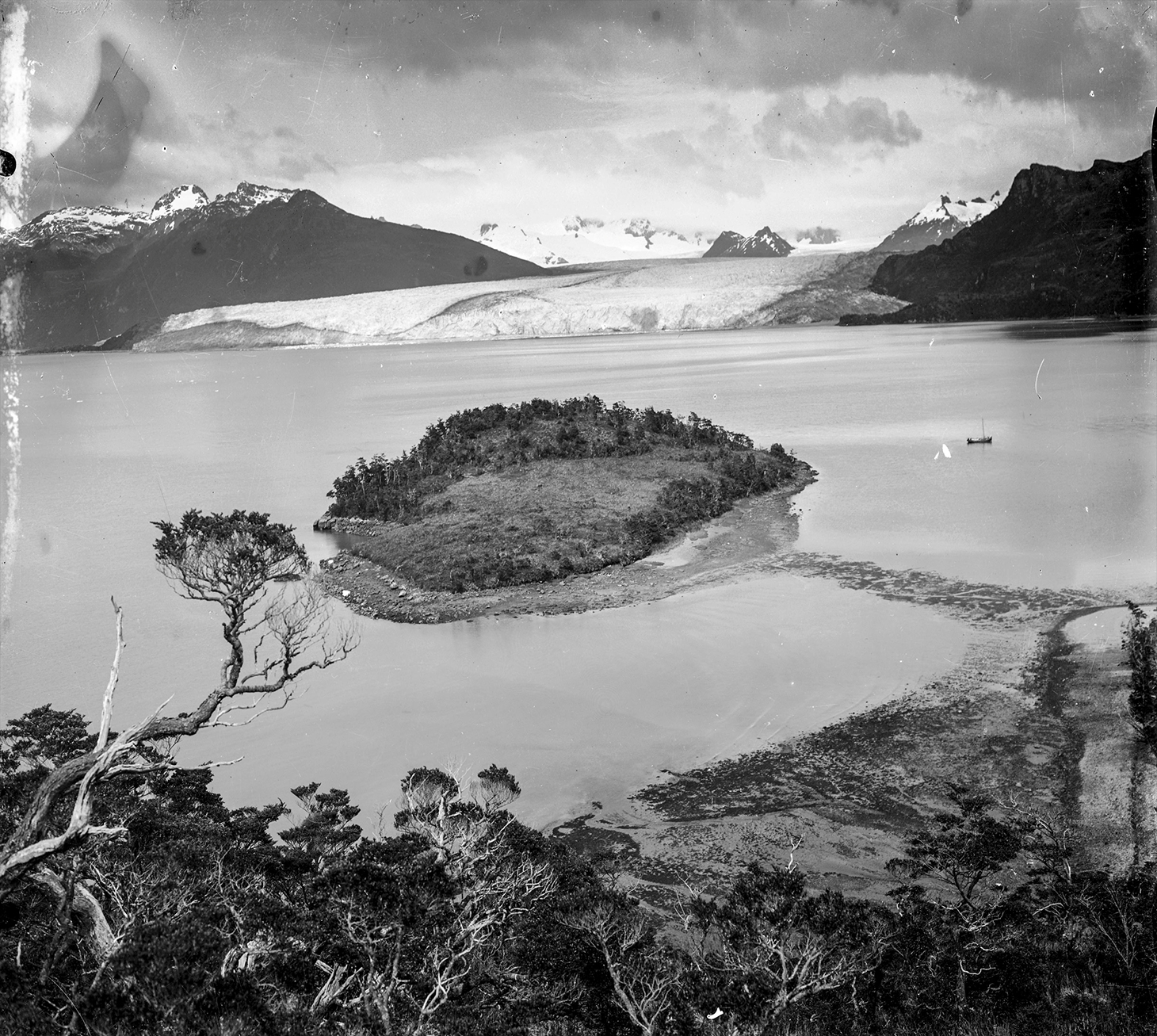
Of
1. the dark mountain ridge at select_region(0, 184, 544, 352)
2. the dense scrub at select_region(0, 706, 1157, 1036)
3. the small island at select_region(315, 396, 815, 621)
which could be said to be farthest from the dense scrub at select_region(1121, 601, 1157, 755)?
the dark mountain ridge at select_region(0, 184, 544, 352)

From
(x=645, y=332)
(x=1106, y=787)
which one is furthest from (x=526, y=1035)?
(x=645, y=332)

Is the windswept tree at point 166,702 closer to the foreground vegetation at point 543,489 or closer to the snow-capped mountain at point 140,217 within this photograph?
the foreground vegetation at point 543,489

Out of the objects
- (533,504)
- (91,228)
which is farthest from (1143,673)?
(91,228)

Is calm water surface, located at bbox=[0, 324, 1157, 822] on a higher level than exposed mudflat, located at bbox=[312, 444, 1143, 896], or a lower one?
higher

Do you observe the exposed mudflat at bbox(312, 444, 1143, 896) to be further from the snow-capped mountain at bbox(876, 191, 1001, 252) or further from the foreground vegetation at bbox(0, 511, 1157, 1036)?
the snow-capped mountain at bbox(876, 191, 1001, 252)

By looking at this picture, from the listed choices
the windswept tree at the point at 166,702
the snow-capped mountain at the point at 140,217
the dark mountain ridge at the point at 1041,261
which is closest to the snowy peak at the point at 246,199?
the snow-capped mountain at the point at 140,217

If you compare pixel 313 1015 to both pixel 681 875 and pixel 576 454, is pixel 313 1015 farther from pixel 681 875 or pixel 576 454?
pixel 576 454
